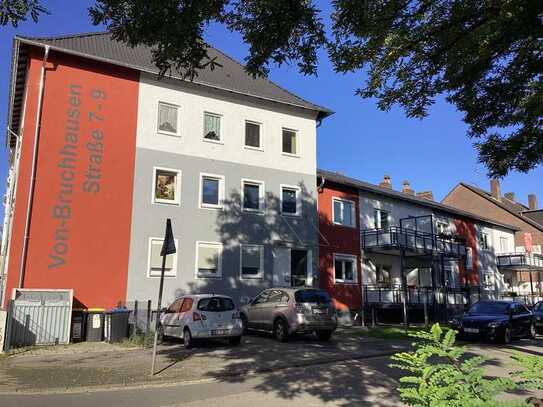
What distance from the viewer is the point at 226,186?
76.7 ft

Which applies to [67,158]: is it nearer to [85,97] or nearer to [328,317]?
[85,97]

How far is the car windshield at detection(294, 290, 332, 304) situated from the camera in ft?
55.4

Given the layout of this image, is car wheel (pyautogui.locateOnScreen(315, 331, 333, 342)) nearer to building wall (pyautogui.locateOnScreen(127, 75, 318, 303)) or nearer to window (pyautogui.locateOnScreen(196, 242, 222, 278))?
Result: building wall (pyautogui.locateOnScreen(127, 75, 318, 303))

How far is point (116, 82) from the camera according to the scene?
21203mm

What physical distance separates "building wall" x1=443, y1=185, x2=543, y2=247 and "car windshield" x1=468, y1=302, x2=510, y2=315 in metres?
29.3

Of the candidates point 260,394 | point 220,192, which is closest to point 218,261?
point 220,192

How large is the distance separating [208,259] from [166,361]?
9759 millimetres

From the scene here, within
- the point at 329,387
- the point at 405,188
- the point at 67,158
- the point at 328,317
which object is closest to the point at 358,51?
the point at 329,387

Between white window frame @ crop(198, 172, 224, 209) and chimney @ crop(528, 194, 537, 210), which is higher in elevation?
chimney @ crop(528, 194, 537, 210)

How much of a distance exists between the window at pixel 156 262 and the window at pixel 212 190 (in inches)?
114

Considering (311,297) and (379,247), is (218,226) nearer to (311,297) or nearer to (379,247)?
(311,297)

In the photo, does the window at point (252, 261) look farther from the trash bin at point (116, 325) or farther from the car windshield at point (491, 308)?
the car windshield at point (491, 308)

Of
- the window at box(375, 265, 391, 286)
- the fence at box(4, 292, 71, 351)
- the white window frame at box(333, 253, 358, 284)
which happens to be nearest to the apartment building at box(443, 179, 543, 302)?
the window at box(375, 265, 391, 286)

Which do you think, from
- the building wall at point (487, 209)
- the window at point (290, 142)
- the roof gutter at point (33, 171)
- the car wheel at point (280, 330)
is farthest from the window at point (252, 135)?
the building wall at point (487, 209)
